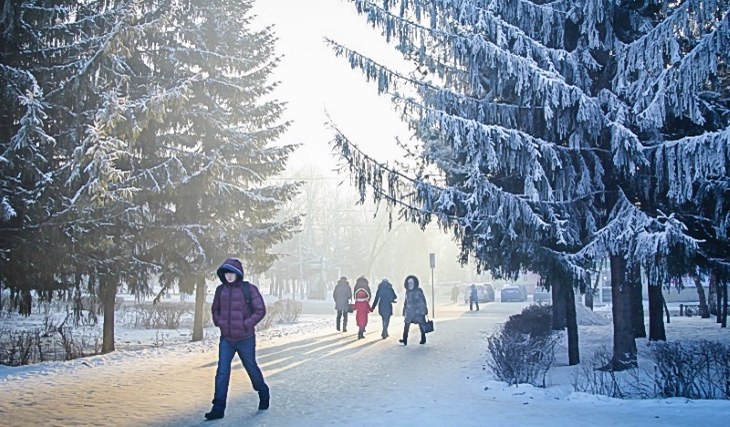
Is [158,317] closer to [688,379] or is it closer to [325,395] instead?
[325,395]

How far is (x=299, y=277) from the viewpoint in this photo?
195 ft

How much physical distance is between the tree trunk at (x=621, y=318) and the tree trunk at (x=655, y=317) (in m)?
5.96

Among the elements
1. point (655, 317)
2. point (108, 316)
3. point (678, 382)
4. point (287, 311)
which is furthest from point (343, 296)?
point (678, 382)

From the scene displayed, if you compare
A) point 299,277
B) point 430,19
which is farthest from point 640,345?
point 299,277

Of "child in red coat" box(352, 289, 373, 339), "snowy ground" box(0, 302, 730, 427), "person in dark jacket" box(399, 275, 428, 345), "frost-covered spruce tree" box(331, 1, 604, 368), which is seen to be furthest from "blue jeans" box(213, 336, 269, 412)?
"child in red coat" box(352, 289, 373, 339)

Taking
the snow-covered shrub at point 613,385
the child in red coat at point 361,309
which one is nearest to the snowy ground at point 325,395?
the snow-covered shrub at point 613,385

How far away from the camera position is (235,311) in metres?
7.86

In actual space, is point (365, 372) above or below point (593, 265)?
below

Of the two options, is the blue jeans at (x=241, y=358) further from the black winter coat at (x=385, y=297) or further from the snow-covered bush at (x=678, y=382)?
the black winter coat at (x=385, y=297)

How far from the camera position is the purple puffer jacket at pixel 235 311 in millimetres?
7820

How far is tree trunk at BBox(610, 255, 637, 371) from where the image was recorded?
10.2 meters

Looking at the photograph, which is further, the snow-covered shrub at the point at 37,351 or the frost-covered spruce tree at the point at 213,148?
the frost-covered spruce tree at the point at 213,148

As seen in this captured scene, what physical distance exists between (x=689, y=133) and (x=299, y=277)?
50.9 meters

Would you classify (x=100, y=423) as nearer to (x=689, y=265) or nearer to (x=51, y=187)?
(x=51, y=187)
